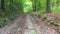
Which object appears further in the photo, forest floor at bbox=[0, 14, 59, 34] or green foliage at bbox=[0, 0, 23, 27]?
green foliage at bbox=[0, 0, 23, 27]

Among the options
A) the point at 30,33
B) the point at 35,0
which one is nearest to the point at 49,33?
the point at 30,33

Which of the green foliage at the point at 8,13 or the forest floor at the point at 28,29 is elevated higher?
the green foliage at the point at 8,13

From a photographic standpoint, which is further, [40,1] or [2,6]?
[40,1]

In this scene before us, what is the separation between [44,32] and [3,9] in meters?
11.0

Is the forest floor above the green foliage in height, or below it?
below

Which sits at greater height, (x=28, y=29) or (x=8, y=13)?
(x=8, y=13)

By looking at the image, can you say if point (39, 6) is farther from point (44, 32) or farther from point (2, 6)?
point (44, 32)

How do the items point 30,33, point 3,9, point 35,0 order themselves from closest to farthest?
point 30,33, point 3,9, point 35,0

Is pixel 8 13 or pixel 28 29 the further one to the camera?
pixel 8 13

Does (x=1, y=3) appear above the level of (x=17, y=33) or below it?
above

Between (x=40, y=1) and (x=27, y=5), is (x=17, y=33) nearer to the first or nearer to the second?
(x=40, y=1)

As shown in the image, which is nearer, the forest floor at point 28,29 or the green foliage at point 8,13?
the forest floor at point 28,29

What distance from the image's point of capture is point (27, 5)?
45.5m

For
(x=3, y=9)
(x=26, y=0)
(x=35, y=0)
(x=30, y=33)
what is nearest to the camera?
(x=30, y=33)
